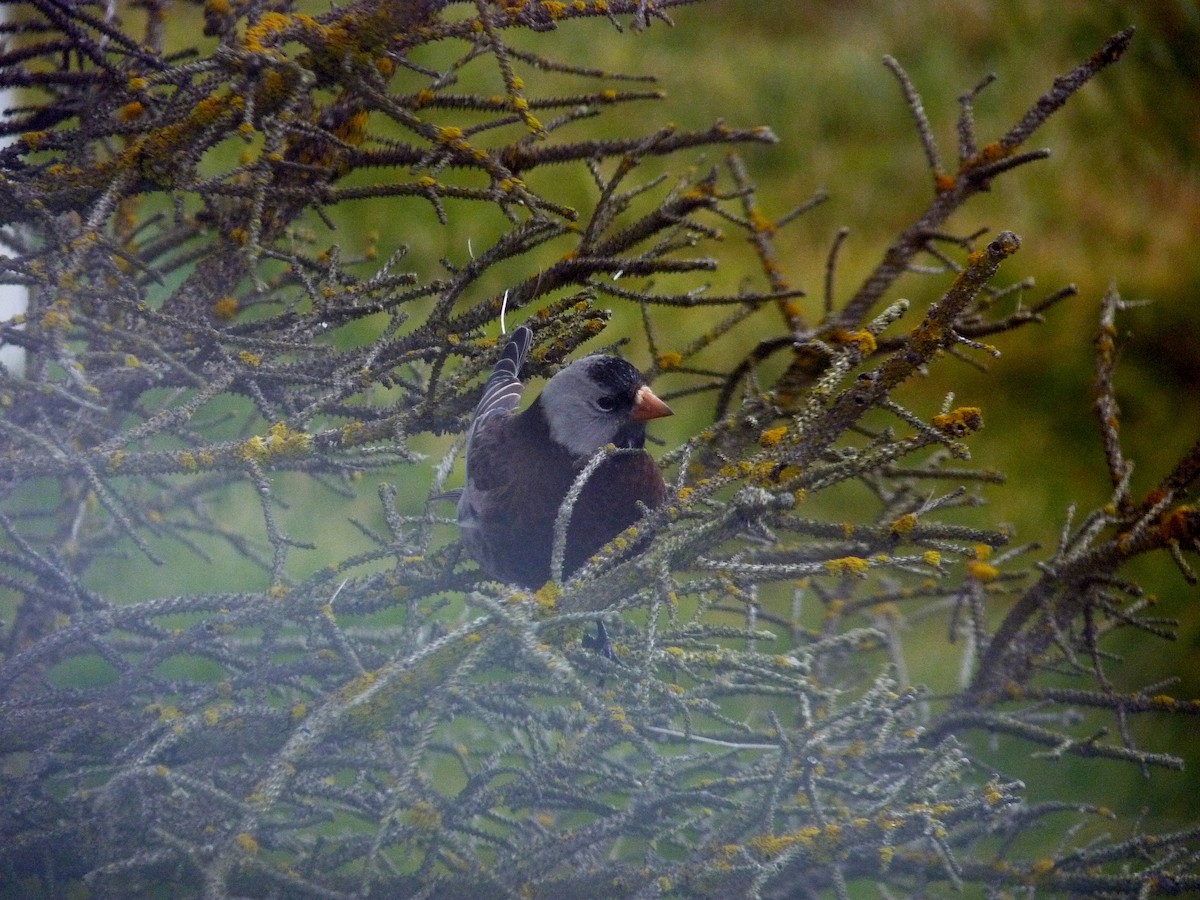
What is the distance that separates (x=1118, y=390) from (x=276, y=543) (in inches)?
96.8

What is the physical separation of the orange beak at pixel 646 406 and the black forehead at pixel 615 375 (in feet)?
0.04

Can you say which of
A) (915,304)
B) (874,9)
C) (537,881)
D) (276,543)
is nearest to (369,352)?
(276,543)

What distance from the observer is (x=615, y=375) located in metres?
1.53

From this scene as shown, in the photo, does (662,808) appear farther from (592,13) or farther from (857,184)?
(857,184)

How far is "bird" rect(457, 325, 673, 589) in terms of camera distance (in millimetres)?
1413

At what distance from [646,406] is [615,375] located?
66 millimetres

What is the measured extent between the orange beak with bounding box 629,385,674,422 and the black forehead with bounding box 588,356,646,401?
0.01 meters

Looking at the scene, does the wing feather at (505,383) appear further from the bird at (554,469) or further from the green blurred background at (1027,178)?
the green blurred background at (1027,178)

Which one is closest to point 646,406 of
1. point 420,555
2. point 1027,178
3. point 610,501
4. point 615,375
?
point 615,375

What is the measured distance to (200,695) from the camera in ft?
3.71

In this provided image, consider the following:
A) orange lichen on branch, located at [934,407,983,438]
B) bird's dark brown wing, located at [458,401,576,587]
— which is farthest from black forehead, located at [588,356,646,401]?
orange lichen on branch, located at [934,407,983,438]

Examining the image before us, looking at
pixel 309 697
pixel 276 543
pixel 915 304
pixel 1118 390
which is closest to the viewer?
pixel 276 543

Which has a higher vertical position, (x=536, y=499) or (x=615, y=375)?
(x=615, y=375)

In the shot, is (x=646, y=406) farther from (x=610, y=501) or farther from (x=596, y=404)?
(x=610, y=501)
